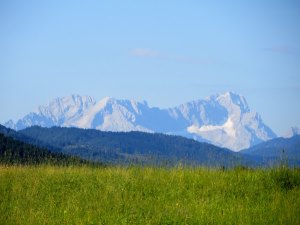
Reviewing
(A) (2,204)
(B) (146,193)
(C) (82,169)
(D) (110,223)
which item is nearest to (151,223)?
(D) (110,223)

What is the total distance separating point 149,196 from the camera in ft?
60.3

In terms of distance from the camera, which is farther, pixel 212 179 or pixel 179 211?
pixel 212 179

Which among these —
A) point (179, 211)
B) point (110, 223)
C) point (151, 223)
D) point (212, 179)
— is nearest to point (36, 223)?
point (110, 223)

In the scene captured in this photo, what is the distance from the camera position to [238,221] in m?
14.7

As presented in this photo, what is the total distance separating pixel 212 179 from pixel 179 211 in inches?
194

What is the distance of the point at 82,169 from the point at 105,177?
2.69 metres

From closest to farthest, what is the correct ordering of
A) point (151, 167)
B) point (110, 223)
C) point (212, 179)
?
point (110, 223) → point (212, 179) → point (151, 167)

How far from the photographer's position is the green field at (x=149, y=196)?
50.0 feet

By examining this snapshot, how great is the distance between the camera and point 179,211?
1580 centimetres

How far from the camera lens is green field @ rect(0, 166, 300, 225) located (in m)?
15.2

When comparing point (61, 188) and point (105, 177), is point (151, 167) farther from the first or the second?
point (61, 188)

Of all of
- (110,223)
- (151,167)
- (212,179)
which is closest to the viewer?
(110,223)

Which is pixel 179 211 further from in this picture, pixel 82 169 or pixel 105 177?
pixel 82 169

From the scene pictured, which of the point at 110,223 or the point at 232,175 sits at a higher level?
the point at 232,175
